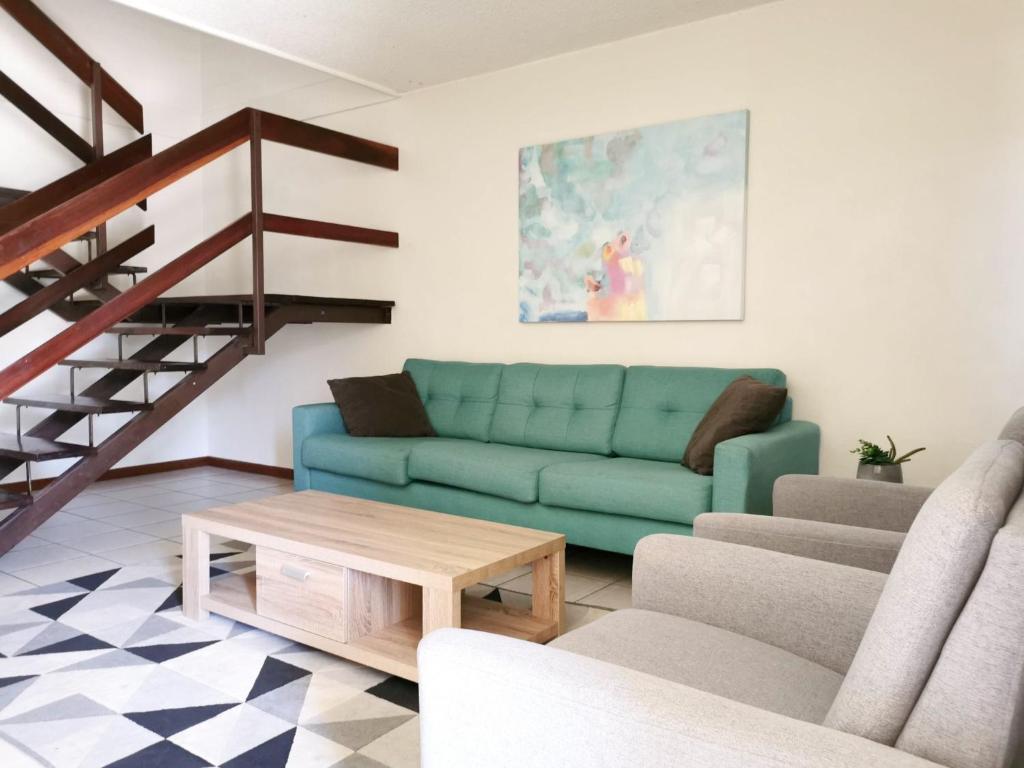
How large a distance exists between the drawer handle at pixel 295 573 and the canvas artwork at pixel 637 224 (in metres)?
2.26

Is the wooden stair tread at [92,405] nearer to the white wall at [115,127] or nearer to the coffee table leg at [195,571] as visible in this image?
the coffee table leg at [195,571]

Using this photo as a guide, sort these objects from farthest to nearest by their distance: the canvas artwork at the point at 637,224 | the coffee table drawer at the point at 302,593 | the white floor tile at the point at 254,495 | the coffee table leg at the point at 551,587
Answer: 1. the white floor tile at the point at 254,495
2. the canvas artwork at the point at 637,224
3. the coffee table leg at the point at 551,587
4. the coffee table drawer at the point at 302,593

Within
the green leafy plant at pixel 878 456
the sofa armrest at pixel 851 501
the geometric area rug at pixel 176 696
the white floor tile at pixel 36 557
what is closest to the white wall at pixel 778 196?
the green leafy plant at pixel 878 456

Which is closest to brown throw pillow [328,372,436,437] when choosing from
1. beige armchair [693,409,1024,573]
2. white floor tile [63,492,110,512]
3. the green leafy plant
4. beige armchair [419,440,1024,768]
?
white floor tile [63,492,110,512]

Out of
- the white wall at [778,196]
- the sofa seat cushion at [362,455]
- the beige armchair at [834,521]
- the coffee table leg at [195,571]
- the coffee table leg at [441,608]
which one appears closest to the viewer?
the beige armchair at [834,521]

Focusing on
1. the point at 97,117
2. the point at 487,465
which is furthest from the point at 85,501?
the point at 487,465

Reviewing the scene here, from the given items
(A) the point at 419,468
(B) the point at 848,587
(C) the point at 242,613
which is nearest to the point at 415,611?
(C) the point at 242,613

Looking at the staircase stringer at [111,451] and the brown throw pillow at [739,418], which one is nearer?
the brown throw pillow at [739,418]

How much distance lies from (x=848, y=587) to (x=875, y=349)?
2226 mm

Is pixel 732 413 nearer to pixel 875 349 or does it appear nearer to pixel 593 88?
pixel 875 349

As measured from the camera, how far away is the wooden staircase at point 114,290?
3.24 m

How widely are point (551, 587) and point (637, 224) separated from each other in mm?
2154

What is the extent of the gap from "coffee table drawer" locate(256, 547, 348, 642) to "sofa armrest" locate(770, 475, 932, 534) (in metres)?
1.39

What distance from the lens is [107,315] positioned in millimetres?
3328
